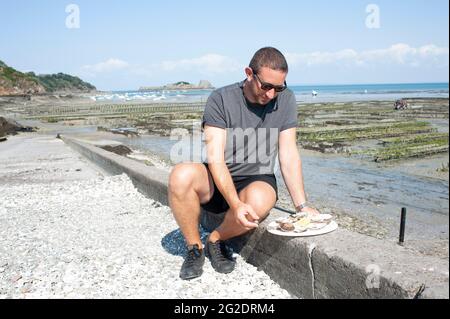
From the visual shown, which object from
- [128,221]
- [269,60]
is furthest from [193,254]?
[128,221]

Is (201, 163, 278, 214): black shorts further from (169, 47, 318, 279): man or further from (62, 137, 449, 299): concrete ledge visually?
(62, 137, 449, 299): concrete ledge

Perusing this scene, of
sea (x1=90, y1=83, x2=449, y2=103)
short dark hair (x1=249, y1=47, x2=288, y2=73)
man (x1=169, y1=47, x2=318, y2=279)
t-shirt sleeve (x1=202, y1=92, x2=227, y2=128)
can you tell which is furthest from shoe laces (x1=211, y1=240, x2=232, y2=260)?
sea (x1=90, y1=83, x2=449, y2=103)

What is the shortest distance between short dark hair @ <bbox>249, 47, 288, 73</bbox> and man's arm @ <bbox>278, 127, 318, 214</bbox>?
543 millimetres

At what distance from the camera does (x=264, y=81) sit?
9.27 ft

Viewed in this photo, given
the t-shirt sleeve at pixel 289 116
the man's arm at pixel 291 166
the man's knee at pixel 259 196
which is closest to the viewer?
the man's knee at pixel 259 196

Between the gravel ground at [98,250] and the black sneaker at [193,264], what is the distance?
5 cm

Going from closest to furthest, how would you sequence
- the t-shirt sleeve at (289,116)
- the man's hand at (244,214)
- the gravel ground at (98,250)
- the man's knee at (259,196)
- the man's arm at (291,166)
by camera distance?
the man's hand at (244,214) → the gravel ground at (98,250) → the man's knee at (259,196) → the man's arm at (291,166) → the t-shirt sleeve at (289,116)

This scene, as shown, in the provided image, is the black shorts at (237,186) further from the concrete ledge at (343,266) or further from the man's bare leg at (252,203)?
the concrete ledge at (343,266)

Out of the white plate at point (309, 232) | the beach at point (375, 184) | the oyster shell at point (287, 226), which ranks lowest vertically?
the beach at point (375, 184)

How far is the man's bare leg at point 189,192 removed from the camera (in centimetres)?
294

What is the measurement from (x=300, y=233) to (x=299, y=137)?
14.6 metres

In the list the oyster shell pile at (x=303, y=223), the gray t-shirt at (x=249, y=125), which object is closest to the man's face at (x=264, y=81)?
the gray t-shirt at (x=249, y=125)

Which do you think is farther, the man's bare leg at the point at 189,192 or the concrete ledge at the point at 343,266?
the man's bare leg at the point at 189,192
